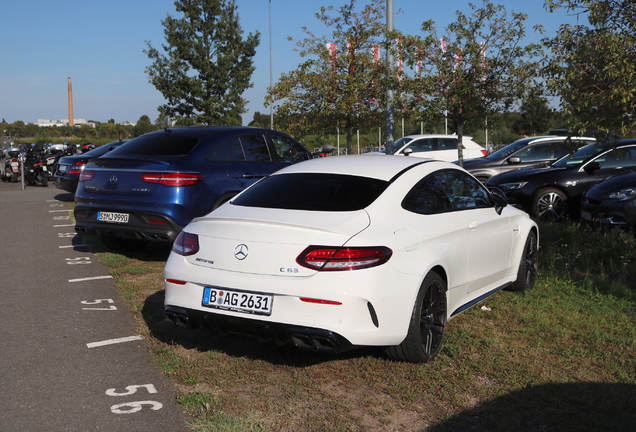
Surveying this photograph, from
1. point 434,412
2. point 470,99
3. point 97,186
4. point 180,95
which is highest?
point 180,95

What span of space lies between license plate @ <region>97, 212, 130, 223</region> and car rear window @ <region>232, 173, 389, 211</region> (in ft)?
10.2

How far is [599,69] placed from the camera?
7.84m

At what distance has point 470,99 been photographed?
1310cm

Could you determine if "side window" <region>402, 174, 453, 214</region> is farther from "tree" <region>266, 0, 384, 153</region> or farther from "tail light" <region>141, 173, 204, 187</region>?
"tree" <region>266, 0, 384, 153</region>

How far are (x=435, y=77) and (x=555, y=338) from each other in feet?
28.0

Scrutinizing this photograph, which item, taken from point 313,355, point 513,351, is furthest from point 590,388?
point 313,355

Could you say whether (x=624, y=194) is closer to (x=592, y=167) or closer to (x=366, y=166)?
(x=592, y=167)

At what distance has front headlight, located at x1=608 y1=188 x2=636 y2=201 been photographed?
9906 millimetres

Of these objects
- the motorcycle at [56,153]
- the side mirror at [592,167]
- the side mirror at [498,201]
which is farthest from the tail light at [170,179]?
the motorcycle at [56,153]

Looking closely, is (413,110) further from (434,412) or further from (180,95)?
(180,95)

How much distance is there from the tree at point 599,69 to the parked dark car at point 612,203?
2132mm

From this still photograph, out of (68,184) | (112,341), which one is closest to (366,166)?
(112,341)

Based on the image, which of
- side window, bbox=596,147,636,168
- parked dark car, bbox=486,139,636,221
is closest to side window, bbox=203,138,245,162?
Answer: parked dark car, bbox=486,139,636,221

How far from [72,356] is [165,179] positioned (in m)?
3.28
